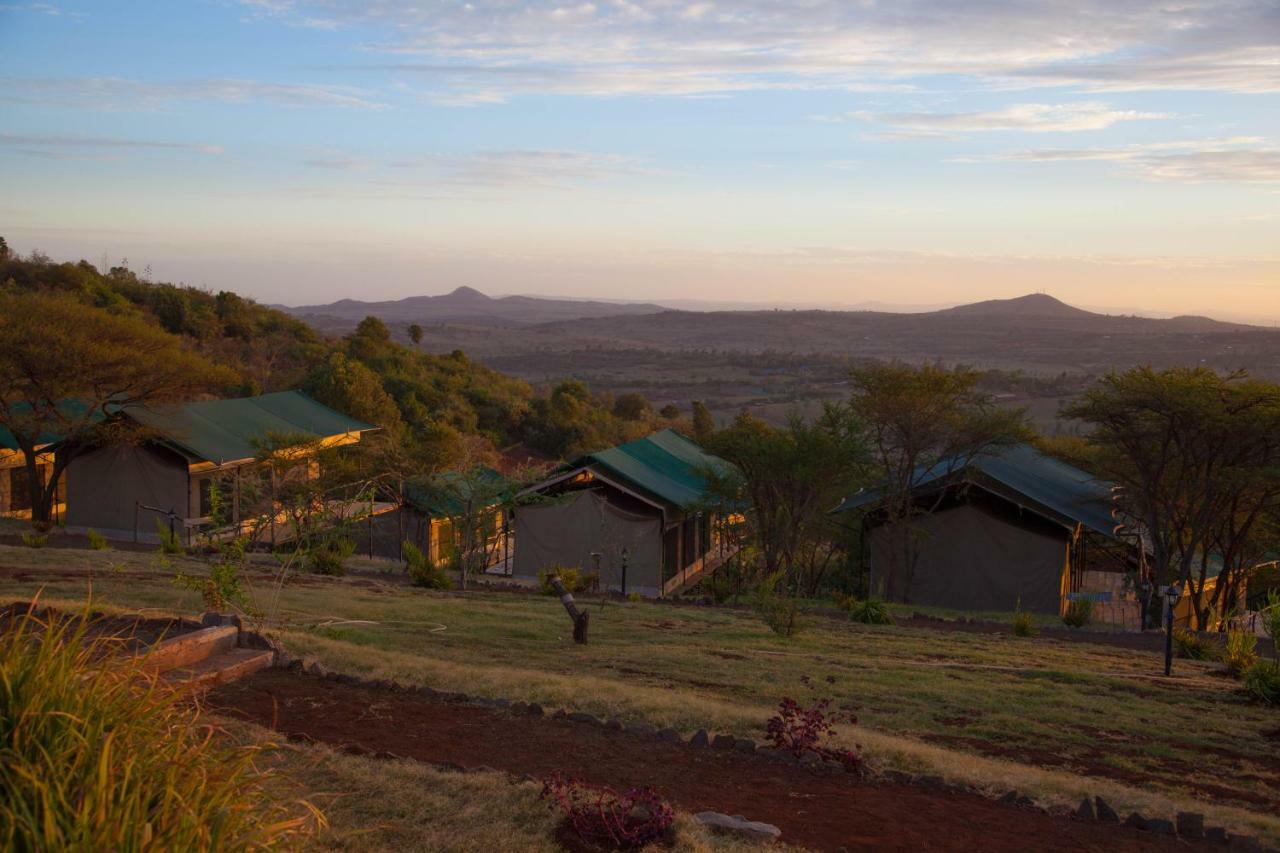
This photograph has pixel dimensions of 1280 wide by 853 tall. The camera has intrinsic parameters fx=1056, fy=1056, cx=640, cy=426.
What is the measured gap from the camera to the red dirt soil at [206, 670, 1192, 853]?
20.0 feet

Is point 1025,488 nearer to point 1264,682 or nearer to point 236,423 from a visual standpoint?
point 1264,682

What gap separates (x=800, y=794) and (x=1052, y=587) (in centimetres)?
1813

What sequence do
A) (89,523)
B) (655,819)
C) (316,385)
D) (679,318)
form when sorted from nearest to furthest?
(655,819), (89,523), (316,385), (679,318)

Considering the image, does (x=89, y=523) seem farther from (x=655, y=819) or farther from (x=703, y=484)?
(x=655, y=819)

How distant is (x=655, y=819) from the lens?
217 inches

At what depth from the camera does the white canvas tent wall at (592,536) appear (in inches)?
928

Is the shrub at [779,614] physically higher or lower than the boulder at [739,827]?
lower

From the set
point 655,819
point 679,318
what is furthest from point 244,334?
point 679,318

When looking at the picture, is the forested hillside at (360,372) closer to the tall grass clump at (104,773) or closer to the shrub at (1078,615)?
the shrub at (1078,615)

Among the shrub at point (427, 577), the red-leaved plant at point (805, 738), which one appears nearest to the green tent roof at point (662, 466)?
the shrub at point (427, 577)

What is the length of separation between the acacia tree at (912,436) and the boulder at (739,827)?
58.0ft

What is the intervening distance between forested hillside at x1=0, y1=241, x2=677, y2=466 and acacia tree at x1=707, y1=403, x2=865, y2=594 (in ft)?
63.3

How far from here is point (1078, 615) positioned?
63.5 feet

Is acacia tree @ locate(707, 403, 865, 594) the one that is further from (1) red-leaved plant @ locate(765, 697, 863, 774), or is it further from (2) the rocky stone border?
(1) red-leaved plant @ locate(765, 697, 863, 774)
